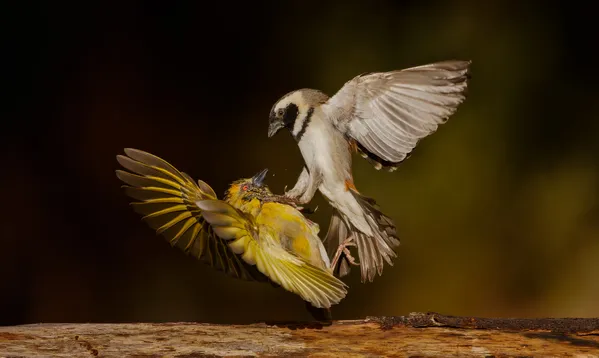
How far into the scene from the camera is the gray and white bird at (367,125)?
128cm

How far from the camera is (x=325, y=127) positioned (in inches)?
51.1

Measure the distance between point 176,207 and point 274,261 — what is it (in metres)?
0.22

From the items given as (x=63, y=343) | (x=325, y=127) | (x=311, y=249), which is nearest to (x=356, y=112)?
(x=325, y=127)

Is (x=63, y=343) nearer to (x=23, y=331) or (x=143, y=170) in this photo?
(x=23, y=331)

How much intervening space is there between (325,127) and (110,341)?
482mm

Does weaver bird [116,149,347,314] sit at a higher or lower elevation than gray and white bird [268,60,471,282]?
lower

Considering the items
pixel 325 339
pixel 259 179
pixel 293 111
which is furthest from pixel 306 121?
pixel 325 339

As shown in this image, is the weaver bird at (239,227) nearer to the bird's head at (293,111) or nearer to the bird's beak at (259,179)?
the bird's beak at (259,179)

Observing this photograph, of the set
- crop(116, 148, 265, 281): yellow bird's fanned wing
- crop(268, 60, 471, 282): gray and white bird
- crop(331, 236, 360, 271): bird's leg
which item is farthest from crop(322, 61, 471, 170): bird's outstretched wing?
crop(116, 148, 265, 281): yellow bird's fanned wing

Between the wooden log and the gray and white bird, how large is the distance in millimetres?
122

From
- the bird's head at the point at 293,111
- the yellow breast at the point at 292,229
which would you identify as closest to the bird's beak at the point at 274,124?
the bird's head at the point at 293,111

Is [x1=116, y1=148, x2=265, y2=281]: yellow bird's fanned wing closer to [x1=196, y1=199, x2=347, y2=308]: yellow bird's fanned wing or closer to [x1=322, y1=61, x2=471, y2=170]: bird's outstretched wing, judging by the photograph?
[x1=196, y1=199, x2=347, y2=308]: yellow bird's fanned wing

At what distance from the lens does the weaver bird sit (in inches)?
47.2

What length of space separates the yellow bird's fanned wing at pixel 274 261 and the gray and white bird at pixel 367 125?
4.3 inches
